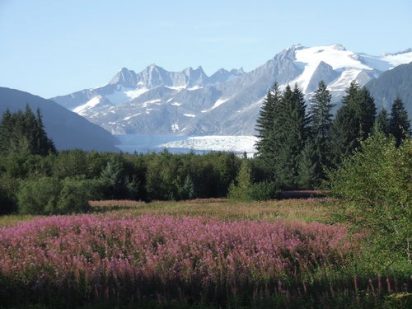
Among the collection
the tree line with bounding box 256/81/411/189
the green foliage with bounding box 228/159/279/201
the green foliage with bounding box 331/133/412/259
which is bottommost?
the green foliage with bounding box 228/159/279/201

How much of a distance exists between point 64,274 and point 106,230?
12.6 feet

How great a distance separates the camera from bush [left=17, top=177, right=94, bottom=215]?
25.2 m

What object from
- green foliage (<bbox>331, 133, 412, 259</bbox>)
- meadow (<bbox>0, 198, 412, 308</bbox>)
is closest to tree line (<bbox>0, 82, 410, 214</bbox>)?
green foliage (<bbox>331, 133, 412, 259</bbox>)

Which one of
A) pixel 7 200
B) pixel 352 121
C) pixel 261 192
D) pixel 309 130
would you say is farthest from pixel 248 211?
pixel 352 121

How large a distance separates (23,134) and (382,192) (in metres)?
78.5

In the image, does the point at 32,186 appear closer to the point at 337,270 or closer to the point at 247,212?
the point at 247,212

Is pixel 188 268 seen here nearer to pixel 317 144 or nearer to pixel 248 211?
pixel 248 211

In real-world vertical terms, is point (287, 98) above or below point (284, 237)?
above

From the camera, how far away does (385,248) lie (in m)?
10.8

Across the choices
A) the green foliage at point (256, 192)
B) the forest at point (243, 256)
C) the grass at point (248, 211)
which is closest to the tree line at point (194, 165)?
the green foliage at point (256, 192)

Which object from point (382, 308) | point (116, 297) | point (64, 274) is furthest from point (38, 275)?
point (382, 308)

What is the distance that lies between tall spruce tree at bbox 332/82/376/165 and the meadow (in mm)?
60284

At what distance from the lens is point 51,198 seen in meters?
25.2

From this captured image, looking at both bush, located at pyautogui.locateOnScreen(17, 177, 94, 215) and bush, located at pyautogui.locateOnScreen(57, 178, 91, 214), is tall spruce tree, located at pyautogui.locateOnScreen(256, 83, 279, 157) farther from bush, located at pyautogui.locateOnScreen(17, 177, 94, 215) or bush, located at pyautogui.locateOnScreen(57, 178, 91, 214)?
bush, located at pyautogui.locateOnScreen(17, 177, 94, 215)
